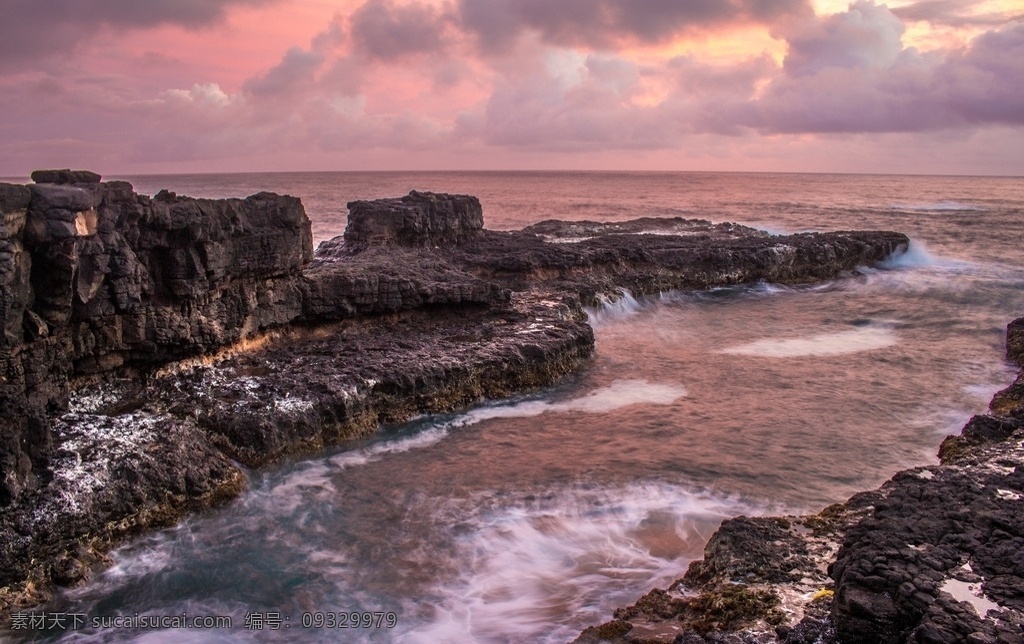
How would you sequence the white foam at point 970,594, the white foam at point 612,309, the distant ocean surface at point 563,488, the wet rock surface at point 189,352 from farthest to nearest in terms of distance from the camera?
the white foam at point 612,309
the wet rock surface at point 189,352
the distant ocean surface at point 563,488
the white foam at point 970,594

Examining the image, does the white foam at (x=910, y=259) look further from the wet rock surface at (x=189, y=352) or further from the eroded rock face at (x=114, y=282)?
the eroded rock face at (x=114, y=282)

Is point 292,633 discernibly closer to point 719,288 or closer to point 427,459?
point 427,459

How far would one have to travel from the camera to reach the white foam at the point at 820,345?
26.2m

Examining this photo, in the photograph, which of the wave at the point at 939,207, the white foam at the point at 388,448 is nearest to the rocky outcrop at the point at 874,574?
the white foam at the point at 388,448

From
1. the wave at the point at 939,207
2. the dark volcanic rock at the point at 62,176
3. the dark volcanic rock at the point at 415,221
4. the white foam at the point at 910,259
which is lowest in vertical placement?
the white foam at the point at 910,259

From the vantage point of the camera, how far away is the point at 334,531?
533 inches

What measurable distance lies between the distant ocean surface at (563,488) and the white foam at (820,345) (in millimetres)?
145

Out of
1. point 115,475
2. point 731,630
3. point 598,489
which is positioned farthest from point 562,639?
point 115,475

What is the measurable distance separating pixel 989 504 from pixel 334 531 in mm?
10769

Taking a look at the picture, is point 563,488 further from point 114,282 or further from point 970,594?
point 114,282

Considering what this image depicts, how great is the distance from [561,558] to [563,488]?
2.57 meters

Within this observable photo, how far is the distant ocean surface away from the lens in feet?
37.5

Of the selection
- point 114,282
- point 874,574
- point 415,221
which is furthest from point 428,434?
point 415,221

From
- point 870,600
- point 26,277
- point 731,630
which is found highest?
point 26,277
